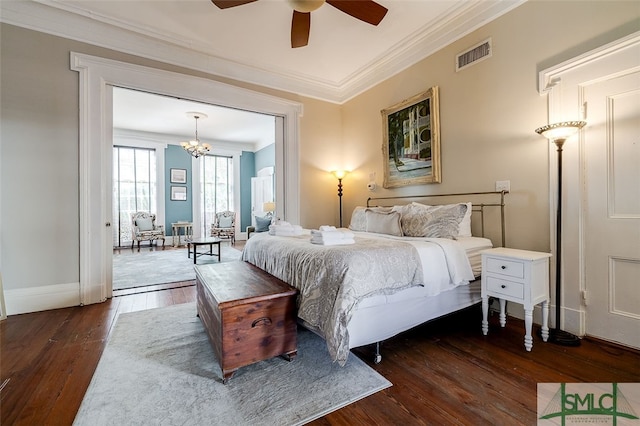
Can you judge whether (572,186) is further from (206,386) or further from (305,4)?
(206,386)

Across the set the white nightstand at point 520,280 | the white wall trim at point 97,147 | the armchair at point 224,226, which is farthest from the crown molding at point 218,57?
the armchair at point 224,226

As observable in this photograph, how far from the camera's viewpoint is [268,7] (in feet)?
9.30

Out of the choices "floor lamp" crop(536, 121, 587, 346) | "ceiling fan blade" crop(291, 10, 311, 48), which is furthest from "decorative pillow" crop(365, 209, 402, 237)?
"ceiling fan blade" crop(291, 10, 311, 48)

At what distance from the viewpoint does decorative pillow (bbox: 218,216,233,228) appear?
770 cm

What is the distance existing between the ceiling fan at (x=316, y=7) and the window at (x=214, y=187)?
624 centimetres

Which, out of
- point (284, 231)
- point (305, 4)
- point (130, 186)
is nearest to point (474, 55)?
point (305, 4)

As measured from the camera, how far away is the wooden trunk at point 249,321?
1606 millimetres

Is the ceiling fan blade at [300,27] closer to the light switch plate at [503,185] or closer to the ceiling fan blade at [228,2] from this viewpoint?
the ceiling fan blade at [228,2]

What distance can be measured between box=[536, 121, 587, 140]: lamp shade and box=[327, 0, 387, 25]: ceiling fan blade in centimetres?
167

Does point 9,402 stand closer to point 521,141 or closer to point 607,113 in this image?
point 521,141

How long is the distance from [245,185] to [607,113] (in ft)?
26.4

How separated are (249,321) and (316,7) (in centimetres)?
234

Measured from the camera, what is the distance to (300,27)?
266 cm

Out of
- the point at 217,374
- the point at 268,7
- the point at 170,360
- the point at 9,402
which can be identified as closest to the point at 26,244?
the point at 9,402
